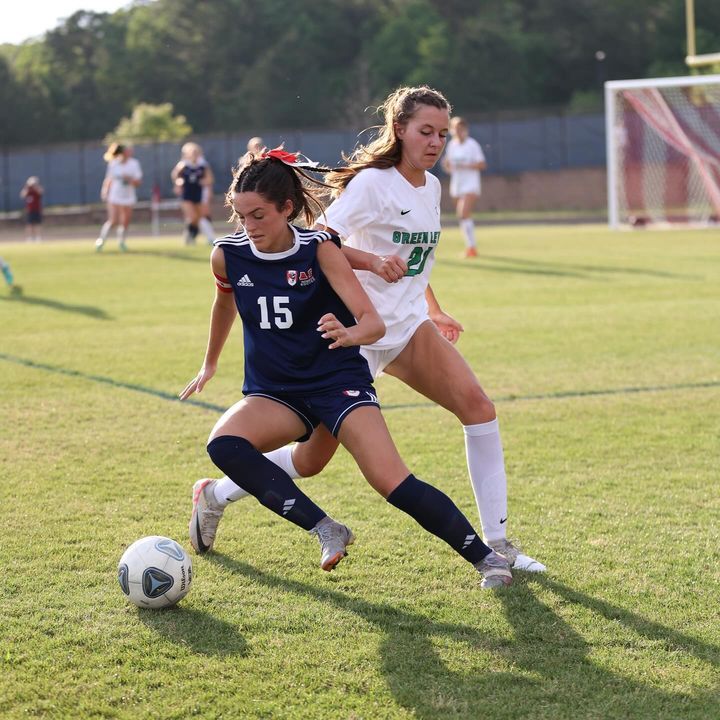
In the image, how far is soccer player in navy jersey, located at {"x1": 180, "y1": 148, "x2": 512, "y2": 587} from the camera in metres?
4.00

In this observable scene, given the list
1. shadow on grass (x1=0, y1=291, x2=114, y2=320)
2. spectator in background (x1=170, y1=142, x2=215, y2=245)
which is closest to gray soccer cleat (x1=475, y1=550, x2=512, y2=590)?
shadow on grass (x1=0, y1=291, x2=114, y2=320)

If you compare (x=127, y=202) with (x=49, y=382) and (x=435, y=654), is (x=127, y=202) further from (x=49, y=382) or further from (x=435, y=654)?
(x=435, y=654)

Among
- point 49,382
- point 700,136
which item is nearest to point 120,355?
point 49,382

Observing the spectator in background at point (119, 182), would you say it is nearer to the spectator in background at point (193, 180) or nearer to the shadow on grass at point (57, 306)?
the spectator in background at point (193, 180)

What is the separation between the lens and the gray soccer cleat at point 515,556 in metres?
4.36

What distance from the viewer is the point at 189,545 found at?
470cm

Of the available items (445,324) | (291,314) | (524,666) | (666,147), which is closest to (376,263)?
(291,314)

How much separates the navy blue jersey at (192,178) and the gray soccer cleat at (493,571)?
57.6 ft

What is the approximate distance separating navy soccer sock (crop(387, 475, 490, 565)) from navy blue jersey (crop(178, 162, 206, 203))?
17.6 meters

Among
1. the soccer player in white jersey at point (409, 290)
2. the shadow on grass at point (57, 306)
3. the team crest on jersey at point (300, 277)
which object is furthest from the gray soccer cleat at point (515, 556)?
the shadow on grass at point (57, 306)

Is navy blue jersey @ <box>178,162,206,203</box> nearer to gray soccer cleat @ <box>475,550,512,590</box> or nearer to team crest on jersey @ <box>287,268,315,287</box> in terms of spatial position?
team crest on jersey @ <box>287,268,315,287</box>

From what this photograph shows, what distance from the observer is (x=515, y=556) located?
14.5ft

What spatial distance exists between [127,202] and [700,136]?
1303 centimetres

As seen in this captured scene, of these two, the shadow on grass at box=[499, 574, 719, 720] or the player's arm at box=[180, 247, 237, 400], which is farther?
the player's arm at box=[180, 247, 237, 400]
